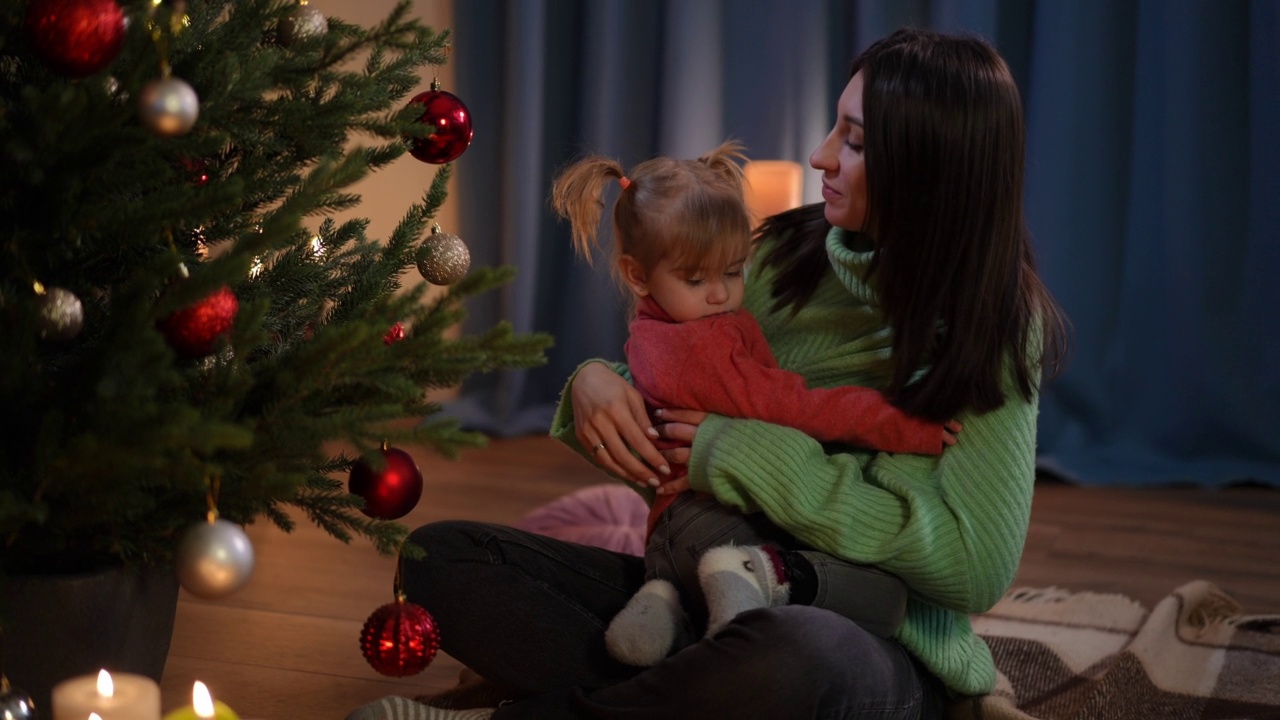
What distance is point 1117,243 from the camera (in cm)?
296

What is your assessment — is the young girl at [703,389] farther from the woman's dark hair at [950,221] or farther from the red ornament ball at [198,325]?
the red ornament ball at [198,325]

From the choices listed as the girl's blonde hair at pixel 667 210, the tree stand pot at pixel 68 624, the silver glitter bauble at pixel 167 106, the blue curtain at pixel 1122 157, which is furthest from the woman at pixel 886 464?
the blue curtain at pixel 1122 157

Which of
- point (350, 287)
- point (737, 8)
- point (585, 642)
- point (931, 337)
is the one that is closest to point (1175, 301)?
point (737, 8)

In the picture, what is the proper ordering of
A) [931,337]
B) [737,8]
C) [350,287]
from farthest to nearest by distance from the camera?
[737,8], [931,337], [350,287]

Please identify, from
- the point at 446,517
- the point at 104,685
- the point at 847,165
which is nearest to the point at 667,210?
the point at 847,165

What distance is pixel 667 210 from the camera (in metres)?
1.42

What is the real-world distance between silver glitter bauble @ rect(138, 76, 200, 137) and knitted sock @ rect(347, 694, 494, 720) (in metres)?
0.73

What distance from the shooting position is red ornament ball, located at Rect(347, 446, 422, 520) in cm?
116

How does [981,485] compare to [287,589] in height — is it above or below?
above

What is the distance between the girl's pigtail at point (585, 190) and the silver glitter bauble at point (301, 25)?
15.3 inches

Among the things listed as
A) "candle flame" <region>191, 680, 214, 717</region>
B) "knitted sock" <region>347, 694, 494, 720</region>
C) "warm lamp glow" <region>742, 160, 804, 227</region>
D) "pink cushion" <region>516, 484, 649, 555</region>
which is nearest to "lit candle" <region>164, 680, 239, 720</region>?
"candle flame" <region>191, 680, 214, 717</region>

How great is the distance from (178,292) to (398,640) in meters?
0.42

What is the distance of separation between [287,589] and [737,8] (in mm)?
1977

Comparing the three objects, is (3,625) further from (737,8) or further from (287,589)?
(737,8)
